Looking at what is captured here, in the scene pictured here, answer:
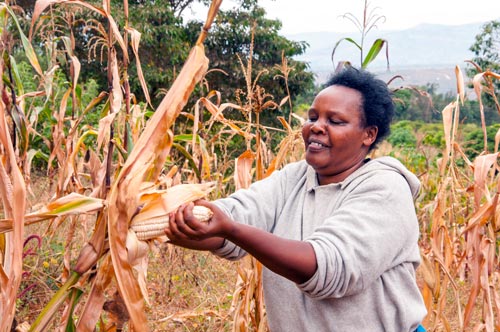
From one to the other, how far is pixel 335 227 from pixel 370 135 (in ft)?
1.25

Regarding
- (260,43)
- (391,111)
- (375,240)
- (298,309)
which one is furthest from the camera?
(260,43)

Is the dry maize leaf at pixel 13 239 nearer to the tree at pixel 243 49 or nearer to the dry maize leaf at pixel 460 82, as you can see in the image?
the dry maize leaf at pixel 460 82

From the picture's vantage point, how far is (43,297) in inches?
118

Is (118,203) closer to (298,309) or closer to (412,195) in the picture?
(298,309)

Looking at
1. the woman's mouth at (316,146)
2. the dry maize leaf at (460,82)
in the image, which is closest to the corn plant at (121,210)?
the woman's mouth at (316,146)

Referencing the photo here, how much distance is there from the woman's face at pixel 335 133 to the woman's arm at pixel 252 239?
323 millimetres

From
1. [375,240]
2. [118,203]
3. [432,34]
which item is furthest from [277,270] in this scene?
[432,34]

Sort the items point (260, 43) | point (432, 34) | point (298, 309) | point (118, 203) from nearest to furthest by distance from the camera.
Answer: point (118, 203) → point (298, 309) → point (260, 43) → point (432, 34)

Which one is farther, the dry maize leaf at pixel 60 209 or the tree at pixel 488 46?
the tree at pixel 488 46

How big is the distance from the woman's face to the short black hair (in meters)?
0.02

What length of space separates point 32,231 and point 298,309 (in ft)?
8.46

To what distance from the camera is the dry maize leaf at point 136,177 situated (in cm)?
125

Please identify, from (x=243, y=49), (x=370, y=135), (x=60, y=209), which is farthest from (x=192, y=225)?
(x=243, y=49)

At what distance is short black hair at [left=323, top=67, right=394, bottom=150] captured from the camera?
165cm
